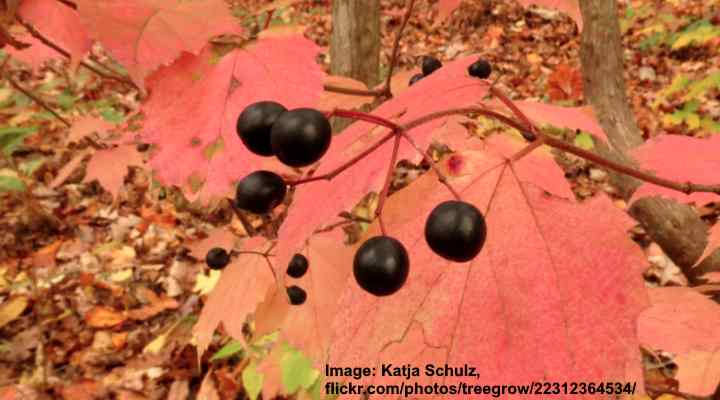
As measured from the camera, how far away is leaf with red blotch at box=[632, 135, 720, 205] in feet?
4.53

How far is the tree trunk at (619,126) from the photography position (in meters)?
2.77

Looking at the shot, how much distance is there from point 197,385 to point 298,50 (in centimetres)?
268

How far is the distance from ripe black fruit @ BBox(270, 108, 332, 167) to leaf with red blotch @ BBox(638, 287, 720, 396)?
1.32 m

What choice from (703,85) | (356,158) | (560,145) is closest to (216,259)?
(356,158)

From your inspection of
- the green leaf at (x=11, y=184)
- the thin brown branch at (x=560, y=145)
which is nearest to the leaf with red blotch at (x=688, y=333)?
the thin brown branch at (x=560, y=145)

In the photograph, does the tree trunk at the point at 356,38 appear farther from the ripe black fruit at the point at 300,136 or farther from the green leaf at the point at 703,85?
the green leaf at the point at 703,85

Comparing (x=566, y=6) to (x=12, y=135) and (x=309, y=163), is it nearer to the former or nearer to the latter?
(x=309, y=163)

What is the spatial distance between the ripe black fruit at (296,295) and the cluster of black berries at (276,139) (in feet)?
3.26

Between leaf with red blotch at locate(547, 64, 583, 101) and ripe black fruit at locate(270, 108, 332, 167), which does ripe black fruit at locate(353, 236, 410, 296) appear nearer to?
ripe black fruit at locate(270, 108, 332, 167)

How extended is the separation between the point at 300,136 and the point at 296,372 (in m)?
2.08

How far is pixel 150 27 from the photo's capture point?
1273 mm

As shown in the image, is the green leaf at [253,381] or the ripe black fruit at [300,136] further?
the green leaf at [253,381]

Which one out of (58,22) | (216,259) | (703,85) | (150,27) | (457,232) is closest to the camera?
(457,232)

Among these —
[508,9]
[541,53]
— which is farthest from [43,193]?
[508,9]
